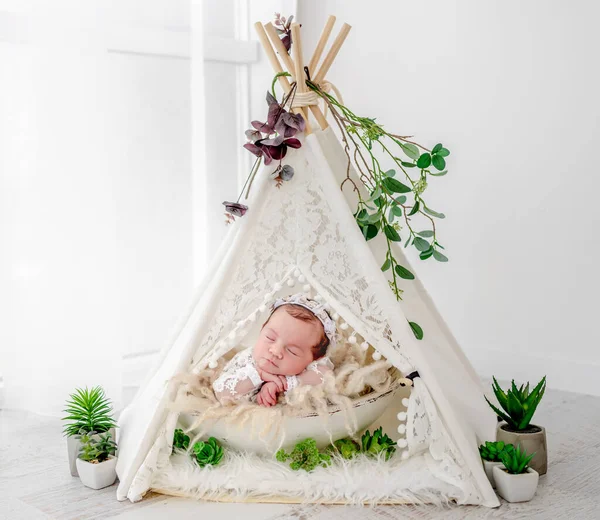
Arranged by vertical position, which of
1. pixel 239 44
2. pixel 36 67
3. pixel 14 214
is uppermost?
pixel 239 44

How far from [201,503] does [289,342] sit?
0.46 m

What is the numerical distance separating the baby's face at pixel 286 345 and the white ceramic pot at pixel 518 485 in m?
0.57

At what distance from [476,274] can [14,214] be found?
181 centimetres

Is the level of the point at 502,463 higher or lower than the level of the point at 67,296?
lower

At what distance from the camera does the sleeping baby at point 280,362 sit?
1.97 m

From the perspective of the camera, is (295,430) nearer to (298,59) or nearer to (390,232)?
(390,232)

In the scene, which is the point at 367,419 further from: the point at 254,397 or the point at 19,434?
the point at 19,434

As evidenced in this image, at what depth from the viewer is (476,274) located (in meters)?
3.11

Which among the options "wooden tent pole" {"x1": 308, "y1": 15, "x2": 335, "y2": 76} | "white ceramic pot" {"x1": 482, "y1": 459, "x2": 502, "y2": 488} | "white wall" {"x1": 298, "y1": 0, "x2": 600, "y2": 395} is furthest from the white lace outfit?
"white wall" {"x1": 298, "y1": 0, "x2": 600, "y2": 395}

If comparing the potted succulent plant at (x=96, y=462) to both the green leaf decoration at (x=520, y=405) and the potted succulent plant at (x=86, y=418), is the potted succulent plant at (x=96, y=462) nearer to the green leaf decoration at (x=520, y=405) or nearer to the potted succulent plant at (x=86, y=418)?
the potted succulent plant at (x=86, y=418)

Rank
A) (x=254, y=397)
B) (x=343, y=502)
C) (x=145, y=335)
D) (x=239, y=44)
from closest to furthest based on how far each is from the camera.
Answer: (x=343, y=502), (x=254, y=397), (x=145, y=335), (x=239, y=44)

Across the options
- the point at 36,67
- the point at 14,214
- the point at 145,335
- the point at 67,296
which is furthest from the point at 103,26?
the point at 145,335

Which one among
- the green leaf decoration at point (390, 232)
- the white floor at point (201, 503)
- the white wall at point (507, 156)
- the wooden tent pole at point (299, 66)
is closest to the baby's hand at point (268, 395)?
the white floor at point (201, 503)

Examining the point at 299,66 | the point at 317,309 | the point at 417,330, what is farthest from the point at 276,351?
the point at 299,66
